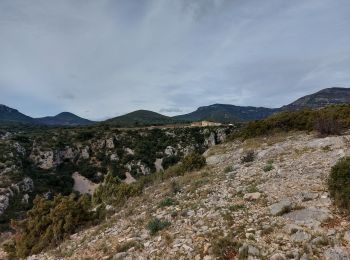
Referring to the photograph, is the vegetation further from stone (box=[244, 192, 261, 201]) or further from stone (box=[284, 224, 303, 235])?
stone (box=[244, 192, 261, 201])

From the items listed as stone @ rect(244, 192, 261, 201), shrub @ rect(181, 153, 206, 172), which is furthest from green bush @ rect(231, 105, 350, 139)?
stone @ rect(244, 192, 261, 201)

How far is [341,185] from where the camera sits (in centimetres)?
1033

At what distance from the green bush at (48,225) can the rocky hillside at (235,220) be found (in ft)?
3.26

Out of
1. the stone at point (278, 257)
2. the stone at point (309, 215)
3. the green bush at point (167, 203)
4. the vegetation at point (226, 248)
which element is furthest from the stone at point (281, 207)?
the green bush at point (167, 203)

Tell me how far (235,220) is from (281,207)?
5.00 feet

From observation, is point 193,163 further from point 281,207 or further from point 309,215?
point 309,215

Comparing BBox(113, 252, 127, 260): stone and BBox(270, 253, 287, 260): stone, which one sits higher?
BBox(270, 253, 287, 260): stone

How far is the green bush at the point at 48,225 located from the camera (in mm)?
14382

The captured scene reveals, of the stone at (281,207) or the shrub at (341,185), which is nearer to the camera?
the shrub at (341,185)

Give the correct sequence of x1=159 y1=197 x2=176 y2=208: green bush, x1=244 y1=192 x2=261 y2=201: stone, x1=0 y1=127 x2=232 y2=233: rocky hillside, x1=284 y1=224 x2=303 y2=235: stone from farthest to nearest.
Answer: x1=0 y1=127 x2=232 y2=233: rocky hillside → x1=159 y1=197 x2=176 y2=208: green bush → x1=244 y1=192 x2=261 y2=201: stone → x1=284 y1=224 x2=303 y2=235: stone

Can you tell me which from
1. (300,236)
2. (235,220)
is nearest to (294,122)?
(235,220)

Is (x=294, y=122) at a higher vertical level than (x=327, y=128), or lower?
higher

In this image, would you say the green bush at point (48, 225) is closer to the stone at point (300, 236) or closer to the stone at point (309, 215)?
the stone at point (309, 215)

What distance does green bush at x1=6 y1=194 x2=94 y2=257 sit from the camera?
47.2ft
